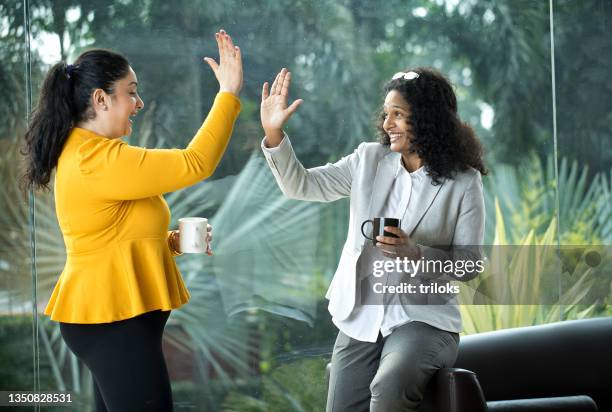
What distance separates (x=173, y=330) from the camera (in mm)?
3875

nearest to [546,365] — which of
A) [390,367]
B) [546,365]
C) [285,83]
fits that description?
[546,365]

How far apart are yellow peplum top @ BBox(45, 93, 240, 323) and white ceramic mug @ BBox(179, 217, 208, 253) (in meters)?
0.15

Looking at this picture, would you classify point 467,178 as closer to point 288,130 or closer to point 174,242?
point 174,242

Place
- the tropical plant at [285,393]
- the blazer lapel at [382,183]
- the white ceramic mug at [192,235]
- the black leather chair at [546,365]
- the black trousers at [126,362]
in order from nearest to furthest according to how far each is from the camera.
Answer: the black trousers at [126,362] < the white ceramic mug at [192,235] < the blazer lapel at [382,183] < the black leather chair at [546,365] < the tropical plant at [285,393]

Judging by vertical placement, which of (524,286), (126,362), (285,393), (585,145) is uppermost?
(585,145)

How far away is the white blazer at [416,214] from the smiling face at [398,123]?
0.06 m

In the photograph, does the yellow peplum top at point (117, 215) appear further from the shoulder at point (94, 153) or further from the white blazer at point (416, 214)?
the white blazer at point (416, 214)

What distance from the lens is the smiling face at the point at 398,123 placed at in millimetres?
2793

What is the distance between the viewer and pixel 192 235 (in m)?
2.39

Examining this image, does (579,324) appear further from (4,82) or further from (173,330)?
(4,82)

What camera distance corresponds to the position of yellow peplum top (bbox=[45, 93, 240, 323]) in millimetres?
2127

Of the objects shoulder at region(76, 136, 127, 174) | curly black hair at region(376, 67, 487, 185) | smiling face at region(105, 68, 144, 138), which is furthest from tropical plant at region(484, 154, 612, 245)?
shoulder at region(76, 136, 127, 174)

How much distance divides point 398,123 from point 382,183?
0.68ft

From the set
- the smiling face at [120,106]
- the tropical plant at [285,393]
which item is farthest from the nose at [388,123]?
the tropical plant at [285,393]
